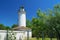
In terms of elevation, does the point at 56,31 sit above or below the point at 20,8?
below

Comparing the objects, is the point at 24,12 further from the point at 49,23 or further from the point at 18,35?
the point at 49,23

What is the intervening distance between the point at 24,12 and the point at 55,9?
45.3ft

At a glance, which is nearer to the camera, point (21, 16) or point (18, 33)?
point (18, 33)

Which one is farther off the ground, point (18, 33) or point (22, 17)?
point (22, 17)

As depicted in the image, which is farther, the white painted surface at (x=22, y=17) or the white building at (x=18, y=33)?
the white painted surface at (x=22, y=17)

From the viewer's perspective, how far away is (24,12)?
123ft

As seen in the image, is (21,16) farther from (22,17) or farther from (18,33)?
(18,33)

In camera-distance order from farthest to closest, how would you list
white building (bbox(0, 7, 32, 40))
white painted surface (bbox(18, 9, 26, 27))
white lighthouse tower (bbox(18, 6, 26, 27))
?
white painted surface (bbox(18, 9, 26, 27))
white lighthouse tower (bbox(18, 6, 26, 27))
white building (bbox(0, 7, 32, 40))

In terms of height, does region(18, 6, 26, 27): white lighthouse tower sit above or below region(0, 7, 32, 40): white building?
above

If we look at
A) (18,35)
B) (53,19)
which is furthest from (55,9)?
(18,35)

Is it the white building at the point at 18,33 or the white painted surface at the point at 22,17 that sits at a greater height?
the white painted surface at the point at 22,17

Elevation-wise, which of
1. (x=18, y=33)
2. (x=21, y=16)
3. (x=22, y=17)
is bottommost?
(x=18, y=33)

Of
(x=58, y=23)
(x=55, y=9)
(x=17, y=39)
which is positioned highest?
(x=55, y=9)

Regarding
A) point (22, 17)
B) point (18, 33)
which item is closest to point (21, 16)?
point (22, 17)
